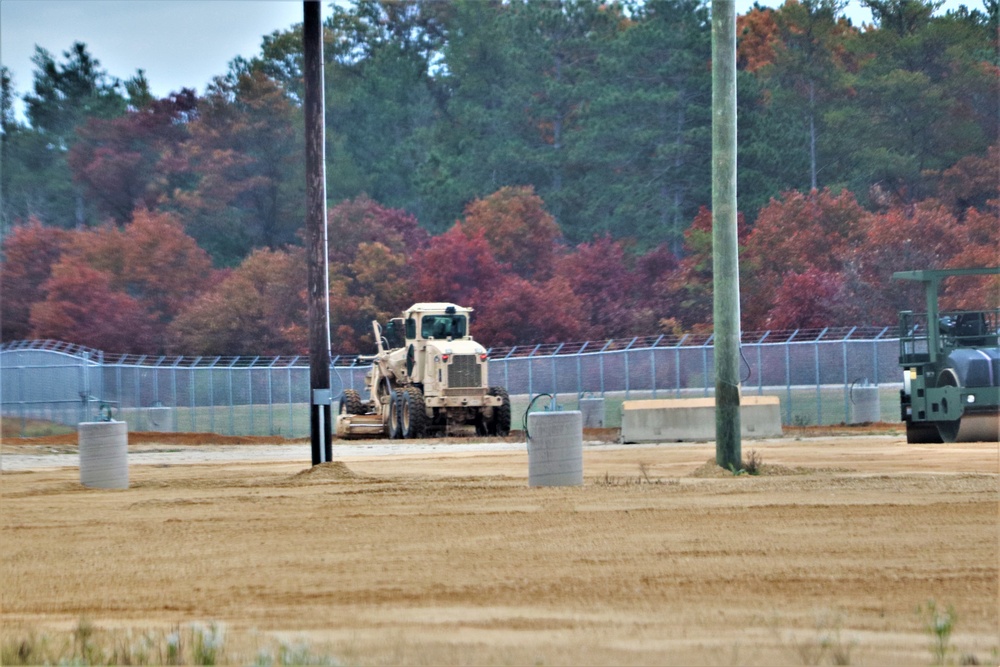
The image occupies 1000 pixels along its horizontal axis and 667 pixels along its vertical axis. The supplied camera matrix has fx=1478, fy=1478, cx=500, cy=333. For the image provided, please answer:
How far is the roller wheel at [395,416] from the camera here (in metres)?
37.9

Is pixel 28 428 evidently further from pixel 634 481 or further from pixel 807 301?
pixel 634 481

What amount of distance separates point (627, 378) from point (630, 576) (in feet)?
99.1

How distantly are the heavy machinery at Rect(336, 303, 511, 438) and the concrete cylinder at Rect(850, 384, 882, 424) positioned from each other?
359 inches

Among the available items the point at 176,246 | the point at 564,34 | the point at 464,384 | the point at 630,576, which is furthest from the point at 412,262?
the point at 630,576

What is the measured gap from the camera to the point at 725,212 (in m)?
19.1

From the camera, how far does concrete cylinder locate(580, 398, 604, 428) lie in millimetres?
40125

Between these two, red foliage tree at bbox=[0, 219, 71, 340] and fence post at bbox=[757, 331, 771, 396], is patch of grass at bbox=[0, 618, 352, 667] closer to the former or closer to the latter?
fence post at bbox=[757, 331, 771, 396]

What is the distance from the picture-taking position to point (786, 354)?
38.2m

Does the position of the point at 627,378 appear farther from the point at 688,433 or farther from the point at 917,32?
the point at 917,32

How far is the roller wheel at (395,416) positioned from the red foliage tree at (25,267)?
3294 centimetres

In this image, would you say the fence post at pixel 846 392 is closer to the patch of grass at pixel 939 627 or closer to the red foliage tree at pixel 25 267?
the patch of grass at pixel 939 627

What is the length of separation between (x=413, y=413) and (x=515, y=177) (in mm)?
36481

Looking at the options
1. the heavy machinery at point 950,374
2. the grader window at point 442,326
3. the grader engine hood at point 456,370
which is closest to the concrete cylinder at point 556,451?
the heavy machinery at point 950,374

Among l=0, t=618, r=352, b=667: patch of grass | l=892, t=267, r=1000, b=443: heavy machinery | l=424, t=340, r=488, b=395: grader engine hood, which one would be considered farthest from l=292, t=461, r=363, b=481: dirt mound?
l=424, t=340, r=488, b=395: grader engine hood
